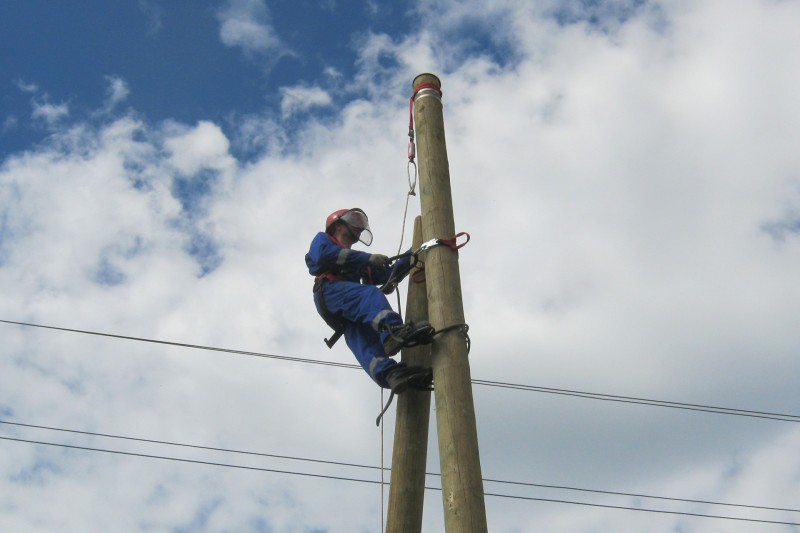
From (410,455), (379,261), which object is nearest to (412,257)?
(379,261)

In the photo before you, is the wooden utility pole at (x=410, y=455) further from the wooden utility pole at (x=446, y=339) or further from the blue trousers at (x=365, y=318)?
the wooden utility pole at (x=446, y=339)

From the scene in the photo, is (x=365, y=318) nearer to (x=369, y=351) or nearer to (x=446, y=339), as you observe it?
(x=369, y=351)

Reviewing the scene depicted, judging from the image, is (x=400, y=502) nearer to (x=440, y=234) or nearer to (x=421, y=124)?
(x=440, y=234)

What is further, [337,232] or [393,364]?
[337,232]

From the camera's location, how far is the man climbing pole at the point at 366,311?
12.8 ft

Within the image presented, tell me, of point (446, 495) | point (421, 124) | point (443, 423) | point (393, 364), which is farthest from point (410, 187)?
point (446, 495)

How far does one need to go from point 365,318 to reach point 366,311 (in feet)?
0.13

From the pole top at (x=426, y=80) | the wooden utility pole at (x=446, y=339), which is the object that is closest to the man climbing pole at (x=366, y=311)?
the wooden utility pole at (x=446, y=339)

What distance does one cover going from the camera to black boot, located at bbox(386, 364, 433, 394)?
3.87 metres

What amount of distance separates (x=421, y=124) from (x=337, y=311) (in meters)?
1.10

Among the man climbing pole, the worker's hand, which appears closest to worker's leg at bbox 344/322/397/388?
the man climbing pole

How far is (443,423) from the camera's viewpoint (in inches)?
133

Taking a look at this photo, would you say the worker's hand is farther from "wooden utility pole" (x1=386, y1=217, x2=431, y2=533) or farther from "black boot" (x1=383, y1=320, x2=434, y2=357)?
"black boot" (x1=383, y1=320, x2=434, y2=357)

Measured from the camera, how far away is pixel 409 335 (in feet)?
12.2
